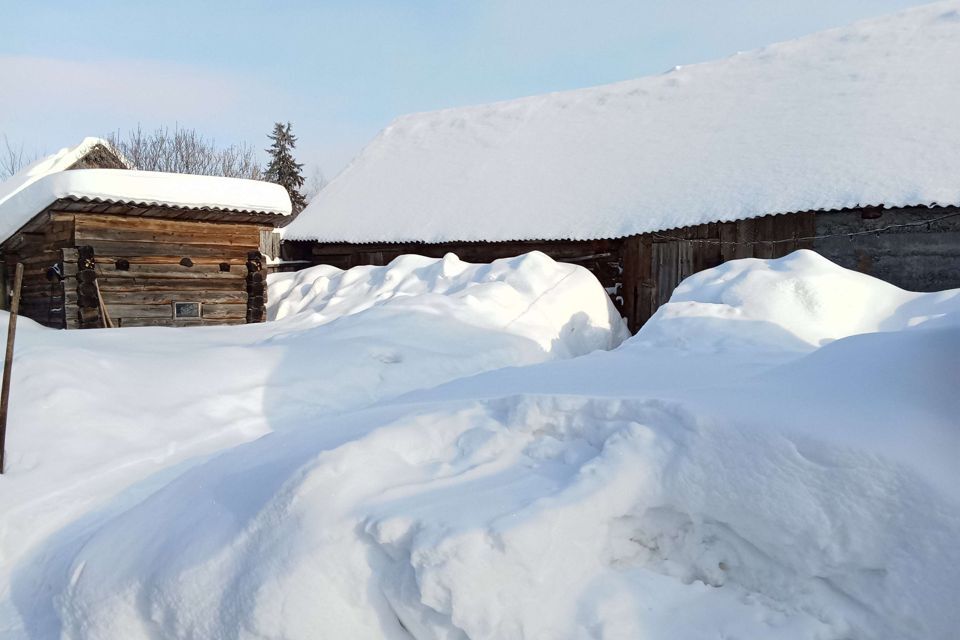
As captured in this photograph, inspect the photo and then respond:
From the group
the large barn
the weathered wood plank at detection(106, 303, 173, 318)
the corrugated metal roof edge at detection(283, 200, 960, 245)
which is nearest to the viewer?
the corrugated metal roof edge at detection(283, 200, 960, 245)

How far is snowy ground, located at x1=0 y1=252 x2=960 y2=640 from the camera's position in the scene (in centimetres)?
231

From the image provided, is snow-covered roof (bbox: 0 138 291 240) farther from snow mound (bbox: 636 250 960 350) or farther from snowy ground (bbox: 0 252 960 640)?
snow mound (bbox: 636 250 960 350)

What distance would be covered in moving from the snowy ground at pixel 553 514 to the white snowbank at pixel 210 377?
0.13 feet

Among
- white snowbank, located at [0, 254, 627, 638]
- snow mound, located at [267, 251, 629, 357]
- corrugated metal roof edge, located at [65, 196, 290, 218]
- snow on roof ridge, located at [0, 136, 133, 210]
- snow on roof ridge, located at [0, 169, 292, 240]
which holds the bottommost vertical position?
white snowbank, located at [0, 254, 627, 638]

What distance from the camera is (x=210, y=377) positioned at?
19.3 feet

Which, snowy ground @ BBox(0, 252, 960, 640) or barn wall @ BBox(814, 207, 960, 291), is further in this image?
barn wall @ BBox(814, 207, 960, 291)

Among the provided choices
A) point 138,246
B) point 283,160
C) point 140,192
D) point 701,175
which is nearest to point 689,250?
point 701,175

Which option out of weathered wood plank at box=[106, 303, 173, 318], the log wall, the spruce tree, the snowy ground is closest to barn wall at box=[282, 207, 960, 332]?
the log wall

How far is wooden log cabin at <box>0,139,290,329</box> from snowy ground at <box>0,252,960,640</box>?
486 centimetres

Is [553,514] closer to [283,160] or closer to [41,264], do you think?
[41,264]

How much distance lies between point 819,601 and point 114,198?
8.83 meters

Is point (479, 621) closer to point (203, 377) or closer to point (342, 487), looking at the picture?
point (342, 487)

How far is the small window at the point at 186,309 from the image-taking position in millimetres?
9898

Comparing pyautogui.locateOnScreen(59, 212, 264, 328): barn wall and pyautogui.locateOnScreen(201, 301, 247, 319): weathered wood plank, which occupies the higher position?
pyautogui.locateOnScreen(59, 212, 264, 328): barn wall
